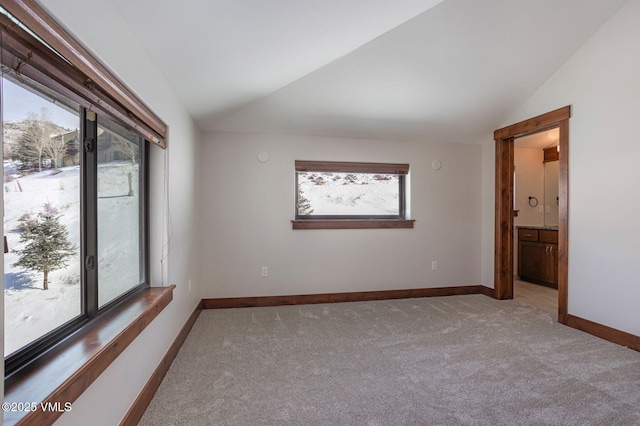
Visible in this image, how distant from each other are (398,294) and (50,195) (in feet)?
12.1

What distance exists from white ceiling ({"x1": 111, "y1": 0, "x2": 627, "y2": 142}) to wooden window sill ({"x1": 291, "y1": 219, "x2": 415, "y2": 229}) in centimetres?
105

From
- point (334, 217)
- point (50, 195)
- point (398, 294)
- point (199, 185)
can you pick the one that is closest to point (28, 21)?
point (50, 195)

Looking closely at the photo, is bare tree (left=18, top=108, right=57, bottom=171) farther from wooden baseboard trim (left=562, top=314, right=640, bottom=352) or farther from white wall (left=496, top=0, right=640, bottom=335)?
wooden baseboard trim (left=562, top=314, right=640, bottom=352)

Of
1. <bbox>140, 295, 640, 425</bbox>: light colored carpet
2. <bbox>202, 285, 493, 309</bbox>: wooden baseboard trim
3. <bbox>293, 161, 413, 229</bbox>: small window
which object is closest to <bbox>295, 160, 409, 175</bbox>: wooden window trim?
<bbox>293, 161, 413, 229</bbox>: small window

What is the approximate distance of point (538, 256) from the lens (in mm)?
4855

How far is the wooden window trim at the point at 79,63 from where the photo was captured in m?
0.88

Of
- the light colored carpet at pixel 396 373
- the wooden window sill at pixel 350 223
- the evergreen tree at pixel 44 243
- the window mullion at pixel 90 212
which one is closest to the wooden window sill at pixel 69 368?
the window mullion at pixel 90 212

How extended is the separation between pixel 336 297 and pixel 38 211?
3.20 meters

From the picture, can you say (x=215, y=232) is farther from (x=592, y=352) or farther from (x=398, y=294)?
(x=592, y=352)

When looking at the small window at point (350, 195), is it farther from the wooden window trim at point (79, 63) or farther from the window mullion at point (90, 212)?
the window mullion at point (90, 212)

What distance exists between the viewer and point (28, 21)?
34.9 inches

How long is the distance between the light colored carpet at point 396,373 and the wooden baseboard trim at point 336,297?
13.6 inches

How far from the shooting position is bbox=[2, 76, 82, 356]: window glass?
3.50 ft

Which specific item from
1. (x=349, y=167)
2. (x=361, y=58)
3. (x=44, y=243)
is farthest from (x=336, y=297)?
(x=44, y=243)
